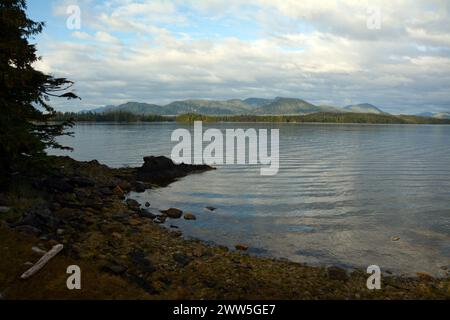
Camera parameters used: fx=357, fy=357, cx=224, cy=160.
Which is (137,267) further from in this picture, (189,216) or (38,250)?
(189,216)

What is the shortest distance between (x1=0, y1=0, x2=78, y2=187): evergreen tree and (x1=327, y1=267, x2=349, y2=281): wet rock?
15.9 meters

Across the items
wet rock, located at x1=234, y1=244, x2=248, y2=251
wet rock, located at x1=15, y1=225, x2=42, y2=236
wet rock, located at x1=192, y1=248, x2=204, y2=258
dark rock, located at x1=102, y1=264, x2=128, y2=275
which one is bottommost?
wet rock, located at x1=234, y1=244, x2=248, y2=251

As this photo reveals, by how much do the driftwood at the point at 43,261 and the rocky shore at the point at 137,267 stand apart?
0.20m

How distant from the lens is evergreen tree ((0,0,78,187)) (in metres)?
18.0

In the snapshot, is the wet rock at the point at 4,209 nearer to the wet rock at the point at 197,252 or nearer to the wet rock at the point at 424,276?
the wet rock at the point at 197,252

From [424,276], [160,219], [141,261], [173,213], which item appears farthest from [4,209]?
[424,276]

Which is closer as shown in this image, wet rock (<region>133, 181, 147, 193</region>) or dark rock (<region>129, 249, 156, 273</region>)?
dark rock (<region>129, 249, 156, 273</region>)

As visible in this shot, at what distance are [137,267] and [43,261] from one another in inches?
142

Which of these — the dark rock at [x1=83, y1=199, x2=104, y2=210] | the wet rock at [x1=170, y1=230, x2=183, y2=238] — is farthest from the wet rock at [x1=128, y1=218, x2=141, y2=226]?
the dark rock at [x1=83, y1=199, x2=104, y2=210]

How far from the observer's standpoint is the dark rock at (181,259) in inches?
638

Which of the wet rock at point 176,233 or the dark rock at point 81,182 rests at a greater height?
the dark rock at point 81,182

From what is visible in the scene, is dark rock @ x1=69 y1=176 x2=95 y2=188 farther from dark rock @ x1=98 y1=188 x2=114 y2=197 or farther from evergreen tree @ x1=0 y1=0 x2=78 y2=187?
evergreen tree @ x1=0 y1=0 x2=78 y2=187

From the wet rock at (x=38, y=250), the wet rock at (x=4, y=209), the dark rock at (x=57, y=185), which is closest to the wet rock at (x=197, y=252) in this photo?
the wet rock at (x=38, y=250)
